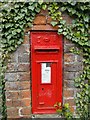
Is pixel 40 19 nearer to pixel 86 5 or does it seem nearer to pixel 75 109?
pixel 86 5

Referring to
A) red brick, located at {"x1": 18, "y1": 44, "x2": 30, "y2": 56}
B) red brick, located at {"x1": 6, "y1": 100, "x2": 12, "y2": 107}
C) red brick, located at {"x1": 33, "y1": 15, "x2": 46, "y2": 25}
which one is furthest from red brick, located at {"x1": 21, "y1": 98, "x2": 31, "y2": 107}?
red brick, located at {"x1": 33, "y1": 15, "x2": 46, "y2": 25}

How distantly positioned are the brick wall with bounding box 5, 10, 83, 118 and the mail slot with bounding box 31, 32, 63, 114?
5 cm

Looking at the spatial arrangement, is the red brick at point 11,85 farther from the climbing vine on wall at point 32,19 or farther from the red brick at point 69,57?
the red brick at point 69,57

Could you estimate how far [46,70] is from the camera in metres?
2.72

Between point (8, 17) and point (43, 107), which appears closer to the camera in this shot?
point (8, 17)

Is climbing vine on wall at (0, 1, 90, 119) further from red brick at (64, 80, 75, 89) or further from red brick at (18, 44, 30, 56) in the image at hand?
red brick at (64, 80, 75, 89)

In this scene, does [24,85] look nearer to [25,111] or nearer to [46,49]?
[25,111]

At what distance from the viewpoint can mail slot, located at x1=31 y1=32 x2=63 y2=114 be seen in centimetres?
268

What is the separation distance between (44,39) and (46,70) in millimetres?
322

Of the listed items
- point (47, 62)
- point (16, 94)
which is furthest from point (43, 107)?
point (47, 62)

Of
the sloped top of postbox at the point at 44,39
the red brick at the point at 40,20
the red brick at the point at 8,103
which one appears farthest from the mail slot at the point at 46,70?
the red brick at the point at 8,103

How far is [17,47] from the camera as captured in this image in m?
2.69

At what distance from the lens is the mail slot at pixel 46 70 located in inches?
105

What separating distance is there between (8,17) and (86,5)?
78 cm
